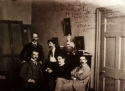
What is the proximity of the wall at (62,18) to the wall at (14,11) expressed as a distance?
0.10 m

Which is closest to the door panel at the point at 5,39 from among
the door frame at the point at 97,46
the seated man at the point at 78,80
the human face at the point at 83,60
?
the seated man at the point at 78,80

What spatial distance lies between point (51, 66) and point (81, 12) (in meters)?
0.74

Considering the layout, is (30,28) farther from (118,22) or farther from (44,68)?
(118,22)

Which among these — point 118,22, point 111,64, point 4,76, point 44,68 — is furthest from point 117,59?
point 4,76

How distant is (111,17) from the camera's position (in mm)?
1818

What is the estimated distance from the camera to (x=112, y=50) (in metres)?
1.86

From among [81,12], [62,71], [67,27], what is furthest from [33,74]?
[81,12]

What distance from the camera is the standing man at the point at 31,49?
216 cm

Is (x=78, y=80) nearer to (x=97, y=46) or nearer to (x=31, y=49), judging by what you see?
(x=97, y=46)

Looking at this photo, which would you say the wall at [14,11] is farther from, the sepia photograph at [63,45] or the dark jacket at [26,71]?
the dark jacket at [26,71]

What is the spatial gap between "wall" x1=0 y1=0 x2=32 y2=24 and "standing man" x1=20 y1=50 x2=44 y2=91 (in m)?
0.51

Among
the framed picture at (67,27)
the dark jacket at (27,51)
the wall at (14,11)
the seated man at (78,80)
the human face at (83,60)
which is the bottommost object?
the seated man at (78,80)

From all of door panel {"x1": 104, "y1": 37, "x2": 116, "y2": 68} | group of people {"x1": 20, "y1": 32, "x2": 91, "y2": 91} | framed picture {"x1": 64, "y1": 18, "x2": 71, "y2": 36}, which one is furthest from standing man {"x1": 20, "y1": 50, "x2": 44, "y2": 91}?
door panel {"x1": 104, "y1": 37, "x2": 116, "y2": 68}

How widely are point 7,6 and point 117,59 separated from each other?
1302mm
